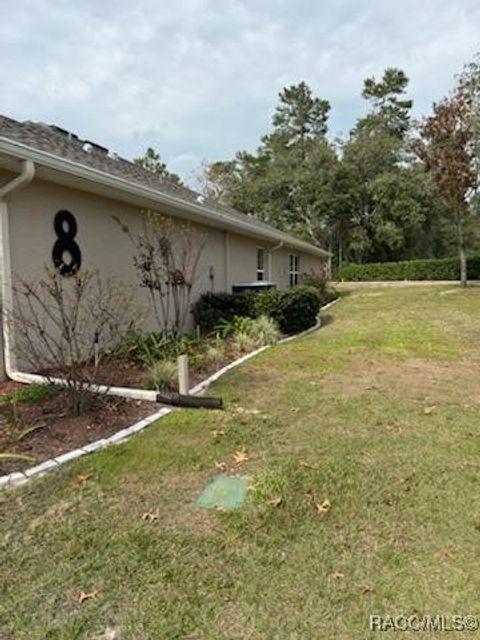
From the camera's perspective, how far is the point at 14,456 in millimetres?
3896

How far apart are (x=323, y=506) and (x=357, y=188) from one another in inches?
1250

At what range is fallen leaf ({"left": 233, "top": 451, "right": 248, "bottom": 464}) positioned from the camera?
3.98m

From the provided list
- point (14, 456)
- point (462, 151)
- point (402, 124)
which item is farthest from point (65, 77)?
point (402, 124)

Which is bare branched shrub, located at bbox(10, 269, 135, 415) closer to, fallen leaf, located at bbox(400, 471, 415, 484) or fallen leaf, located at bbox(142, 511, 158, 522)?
fallen leaf, located at bbox(142, 511, 158, 522)

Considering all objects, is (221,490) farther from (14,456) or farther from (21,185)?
(21,185)

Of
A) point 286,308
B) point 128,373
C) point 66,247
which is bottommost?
point 128,373

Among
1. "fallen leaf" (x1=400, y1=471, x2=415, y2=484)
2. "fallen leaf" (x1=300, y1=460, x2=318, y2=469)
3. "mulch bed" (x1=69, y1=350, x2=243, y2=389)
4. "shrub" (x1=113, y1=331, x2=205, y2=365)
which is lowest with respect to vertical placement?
"fallen leaf" (x1=400, y1=471, x2=415, y2=484)

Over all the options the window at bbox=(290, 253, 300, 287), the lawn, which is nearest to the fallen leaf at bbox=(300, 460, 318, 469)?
the lawn

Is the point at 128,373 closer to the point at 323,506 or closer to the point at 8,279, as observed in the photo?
the point at 8,279

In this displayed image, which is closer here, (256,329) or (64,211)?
(64,211)

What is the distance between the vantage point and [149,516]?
3.16m

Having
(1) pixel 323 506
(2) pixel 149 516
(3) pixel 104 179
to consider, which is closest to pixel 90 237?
(3) pixel 104 179

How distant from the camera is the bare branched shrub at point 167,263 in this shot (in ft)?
29.1

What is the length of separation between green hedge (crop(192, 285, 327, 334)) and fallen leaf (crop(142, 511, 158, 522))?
739cm
